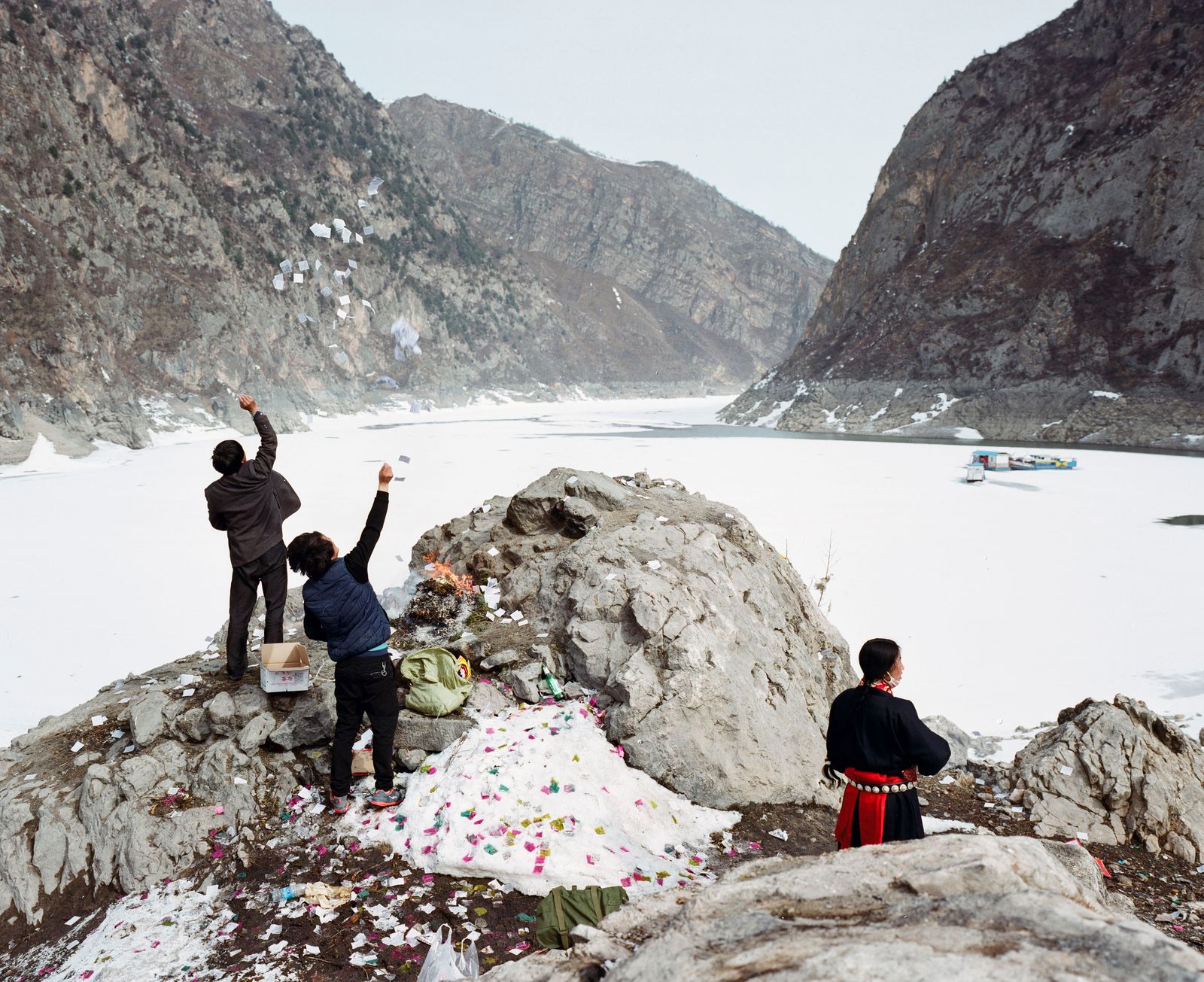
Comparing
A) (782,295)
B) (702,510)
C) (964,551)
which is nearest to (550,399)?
(964,551)


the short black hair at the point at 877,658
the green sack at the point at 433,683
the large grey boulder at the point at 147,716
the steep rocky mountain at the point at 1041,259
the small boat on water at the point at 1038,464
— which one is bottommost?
the large grey boulder at the point at 147,716

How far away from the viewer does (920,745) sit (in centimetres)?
331

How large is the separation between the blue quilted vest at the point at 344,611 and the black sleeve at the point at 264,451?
1.61 meters

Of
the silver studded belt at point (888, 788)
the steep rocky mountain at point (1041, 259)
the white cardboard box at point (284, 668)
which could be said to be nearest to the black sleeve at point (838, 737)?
the silver studded belt at point (888, 788)

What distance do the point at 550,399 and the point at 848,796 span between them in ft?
326

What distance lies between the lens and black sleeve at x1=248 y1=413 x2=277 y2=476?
19.1 ft

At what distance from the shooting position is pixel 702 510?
8.77m

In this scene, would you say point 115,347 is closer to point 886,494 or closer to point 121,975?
point 886,494

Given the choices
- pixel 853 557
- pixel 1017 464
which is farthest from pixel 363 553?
pixel 1017 464

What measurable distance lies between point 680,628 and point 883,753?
305 cm

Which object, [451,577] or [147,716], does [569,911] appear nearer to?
[147,716]

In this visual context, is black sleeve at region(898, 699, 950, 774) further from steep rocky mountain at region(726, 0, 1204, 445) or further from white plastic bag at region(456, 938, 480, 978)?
steep rocky mountain at region(726, 0, 1204, 445)

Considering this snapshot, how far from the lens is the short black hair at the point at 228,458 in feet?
18.3

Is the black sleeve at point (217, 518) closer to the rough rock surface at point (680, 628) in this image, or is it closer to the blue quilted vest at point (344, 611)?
the blue quilted vest at point (344, 611)
